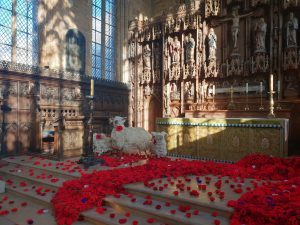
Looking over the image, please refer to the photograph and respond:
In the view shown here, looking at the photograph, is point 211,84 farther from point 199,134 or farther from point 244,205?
point 244,205

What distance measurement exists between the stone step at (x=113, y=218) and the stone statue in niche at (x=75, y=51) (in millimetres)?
10961

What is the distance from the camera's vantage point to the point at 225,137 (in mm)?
8125

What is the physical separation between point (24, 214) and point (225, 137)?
18.8 ft

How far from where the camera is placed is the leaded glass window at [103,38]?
1659 cm

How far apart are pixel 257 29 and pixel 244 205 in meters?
8.68

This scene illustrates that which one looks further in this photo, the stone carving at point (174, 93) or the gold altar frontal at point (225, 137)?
the stone carving at point (174, 93)

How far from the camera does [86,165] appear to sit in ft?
22.2

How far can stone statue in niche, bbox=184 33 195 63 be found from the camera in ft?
39.8

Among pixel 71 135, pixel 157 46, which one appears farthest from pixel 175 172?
pixel 157 46

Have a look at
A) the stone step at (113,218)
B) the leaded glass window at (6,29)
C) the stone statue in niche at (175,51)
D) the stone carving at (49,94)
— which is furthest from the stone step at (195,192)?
the leaded glass window at (6,29)

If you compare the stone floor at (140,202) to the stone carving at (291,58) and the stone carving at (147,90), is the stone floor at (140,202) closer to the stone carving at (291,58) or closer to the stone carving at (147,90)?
the stone carving at (291,58)

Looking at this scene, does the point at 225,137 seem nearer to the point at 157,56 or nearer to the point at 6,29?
the point at 157,56

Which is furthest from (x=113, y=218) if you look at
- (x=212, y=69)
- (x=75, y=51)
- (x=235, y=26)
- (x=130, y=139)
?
(x=75, y=51)

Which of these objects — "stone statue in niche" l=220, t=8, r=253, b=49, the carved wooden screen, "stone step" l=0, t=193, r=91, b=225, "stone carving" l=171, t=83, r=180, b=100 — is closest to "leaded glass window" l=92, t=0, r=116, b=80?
the carved wooden screen
